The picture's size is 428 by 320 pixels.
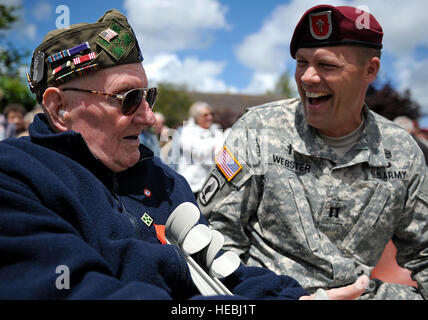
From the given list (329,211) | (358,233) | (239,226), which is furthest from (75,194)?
(358,233)

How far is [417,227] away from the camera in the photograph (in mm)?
2391

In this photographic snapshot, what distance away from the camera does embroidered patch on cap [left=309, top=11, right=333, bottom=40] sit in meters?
2.28

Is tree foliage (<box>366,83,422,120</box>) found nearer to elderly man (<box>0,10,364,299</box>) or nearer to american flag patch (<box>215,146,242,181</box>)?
american flag patch (<box>215,146,242,181</box>)

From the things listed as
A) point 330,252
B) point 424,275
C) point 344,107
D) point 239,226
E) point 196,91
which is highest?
point 196,91

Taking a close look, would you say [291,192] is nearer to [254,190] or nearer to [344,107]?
[254,190]

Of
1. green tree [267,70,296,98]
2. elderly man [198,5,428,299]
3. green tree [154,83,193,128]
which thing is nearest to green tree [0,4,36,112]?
elderly man [198,5,428,299]

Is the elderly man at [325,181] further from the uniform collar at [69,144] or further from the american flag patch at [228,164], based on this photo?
the uniform collar at [69,144]

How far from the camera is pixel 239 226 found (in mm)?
2297

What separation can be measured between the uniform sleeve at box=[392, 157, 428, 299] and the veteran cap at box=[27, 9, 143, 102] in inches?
69.2

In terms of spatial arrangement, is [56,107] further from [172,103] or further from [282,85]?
[282,85]

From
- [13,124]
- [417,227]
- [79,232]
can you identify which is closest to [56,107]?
[79,232]

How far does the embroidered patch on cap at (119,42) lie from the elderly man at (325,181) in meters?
0.95

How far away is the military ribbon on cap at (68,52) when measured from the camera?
1532 mm
